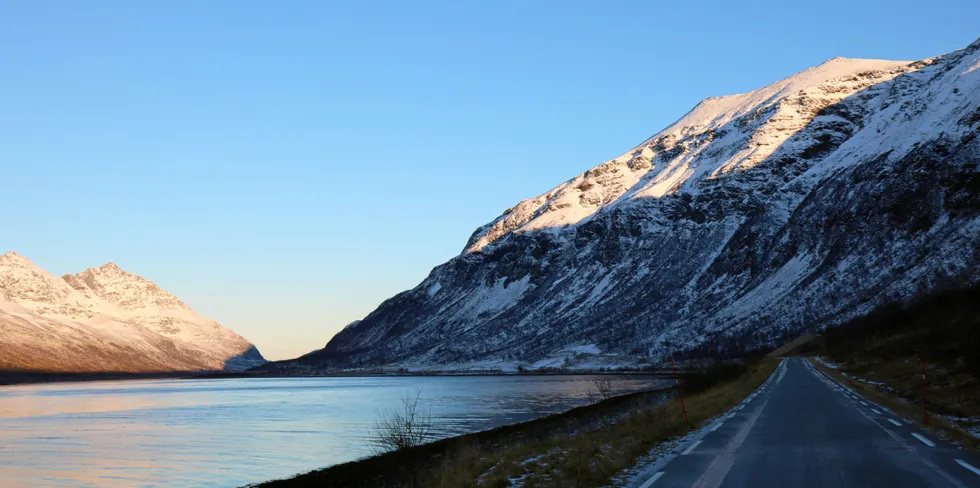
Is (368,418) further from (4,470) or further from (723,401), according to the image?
(723,401)

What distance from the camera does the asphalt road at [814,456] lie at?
57.1 feet

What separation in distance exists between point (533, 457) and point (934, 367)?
80.1 feet

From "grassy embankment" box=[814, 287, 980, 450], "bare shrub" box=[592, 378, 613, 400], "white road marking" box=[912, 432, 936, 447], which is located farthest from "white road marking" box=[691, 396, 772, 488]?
"bare shrub" box=[592, 378, 613, 400]

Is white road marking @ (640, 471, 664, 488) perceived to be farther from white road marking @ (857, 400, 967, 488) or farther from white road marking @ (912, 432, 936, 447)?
white road marking @ (912, 432, 936, 447)

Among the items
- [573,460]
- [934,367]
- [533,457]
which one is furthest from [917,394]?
[573,460]

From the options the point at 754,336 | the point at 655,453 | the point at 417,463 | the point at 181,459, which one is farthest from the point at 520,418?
the point at 754,336

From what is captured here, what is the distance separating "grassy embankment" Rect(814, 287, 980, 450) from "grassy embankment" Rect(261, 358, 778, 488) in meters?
7.37

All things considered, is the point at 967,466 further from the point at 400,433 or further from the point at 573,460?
the point at 400,433

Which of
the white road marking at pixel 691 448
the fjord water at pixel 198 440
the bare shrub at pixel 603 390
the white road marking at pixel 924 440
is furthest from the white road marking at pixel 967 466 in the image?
the bare shrub at pixel 603 390

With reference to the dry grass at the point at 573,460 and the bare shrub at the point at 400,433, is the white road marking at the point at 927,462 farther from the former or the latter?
the bare shrub at the point at 400,433

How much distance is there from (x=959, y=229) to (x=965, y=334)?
A: 489ft

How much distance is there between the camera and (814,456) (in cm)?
2078

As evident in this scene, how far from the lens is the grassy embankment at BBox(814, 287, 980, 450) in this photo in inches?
1128

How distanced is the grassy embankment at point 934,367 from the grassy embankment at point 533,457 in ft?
24.2
